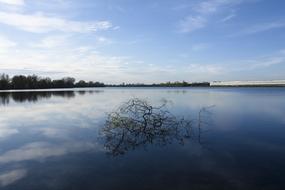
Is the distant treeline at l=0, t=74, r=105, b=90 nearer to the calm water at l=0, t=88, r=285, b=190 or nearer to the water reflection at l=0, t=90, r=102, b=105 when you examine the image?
the water reflection at l=0, t=90, r=102, b=105

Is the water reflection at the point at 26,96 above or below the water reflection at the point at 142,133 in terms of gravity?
below

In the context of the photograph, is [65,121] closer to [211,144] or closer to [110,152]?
[110,152]

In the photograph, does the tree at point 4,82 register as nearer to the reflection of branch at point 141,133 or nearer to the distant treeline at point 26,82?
the distant treeline at point 26,82

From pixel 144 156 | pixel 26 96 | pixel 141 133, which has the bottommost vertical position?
pixel 26 96

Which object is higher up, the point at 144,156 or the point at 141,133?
the point at 141,133

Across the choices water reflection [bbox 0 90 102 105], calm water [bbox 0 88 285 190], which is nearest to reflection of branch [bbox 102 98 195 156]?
calm water [bbox 0 88 285 190]

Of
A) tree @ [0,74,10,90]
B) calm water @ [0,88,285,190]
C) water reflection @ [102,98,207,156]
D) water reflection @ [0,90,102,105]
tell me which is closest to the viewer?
calm water @ [0,88,285,190]

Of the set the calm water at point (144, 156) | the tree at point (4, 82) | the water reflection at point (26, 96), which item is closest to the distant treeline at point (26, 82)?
the tree at point (4, 82)

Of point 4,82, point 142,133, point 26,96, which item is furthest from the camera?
point 4,82


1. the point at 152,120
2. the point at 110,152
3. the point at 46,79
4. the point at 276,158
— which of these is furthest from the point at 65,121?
the point at 46,79

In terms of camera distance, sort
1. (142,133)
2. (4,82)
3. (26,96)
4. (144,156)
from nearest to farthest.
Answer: (144,156)
(142,133)
(26,96)
(4,82)

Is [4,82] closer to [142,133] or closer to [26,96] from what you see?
[26,96]

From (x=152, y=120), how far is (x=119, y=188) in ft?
37.4

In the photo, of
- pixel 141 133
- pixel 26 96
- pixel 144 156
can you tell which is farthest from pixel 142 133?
pixel 26 96
